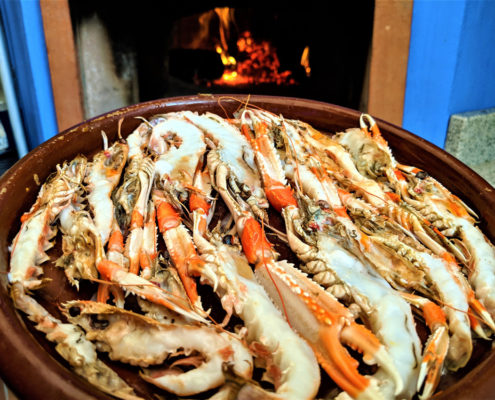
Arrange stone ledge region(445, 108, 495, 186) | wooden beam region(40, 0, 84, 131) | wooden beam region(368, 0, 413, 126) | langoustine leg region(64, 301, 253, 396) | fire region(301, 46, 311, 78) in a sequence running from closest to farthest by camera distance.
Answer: langoustine leg region(64, 301, 253, 396) < wooden beam region(40, 0, 84, 131) < wooden beam region(368, 0, 413, 126) < stone ledge region(445, 108, 495, 186) < fire region(301, 46, 311, 78)

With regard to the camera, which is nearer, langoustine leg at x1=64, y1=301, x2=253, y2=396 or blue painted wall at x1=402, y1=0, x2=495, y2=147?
langoustine leg at x1=64, y1=301, x2=253, y2=396

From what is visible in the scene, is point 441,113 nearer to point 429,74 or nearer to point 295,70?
point 429,74

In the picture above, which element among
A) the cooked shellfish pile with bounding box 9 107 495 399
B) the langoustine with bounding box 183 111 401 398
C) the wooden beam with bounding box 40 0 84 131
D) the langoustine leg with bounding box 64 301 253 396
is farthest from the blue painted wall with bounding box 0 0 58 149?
the langoustine leg with bounding box 64 301 253 396

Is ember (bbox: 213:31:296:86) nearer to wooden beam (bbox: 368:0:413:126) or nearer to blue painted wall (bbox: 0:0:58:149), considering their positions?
wooden beam (bbox: 368:0:413:126)

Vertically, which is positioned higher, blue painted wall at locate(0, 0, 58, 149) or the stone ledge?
blue painted wall at locate(0, 0, 58, 149)

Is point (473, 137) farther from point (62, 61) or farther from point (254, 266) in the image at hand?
point (62, 61)

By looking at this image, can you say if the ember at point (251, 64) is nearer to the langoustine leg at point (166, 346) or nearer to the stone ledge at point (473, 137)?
the stone ledge at point (473, 137)

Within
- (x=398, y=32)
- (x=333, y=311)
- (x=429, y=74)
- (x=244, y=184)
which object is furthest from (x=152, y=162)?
(x=429, y=74)
